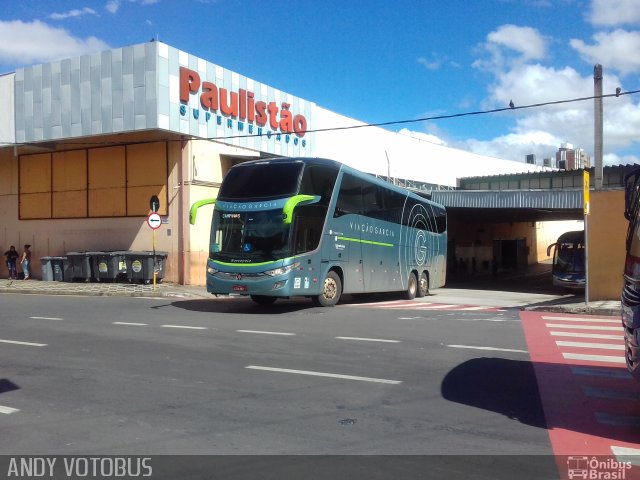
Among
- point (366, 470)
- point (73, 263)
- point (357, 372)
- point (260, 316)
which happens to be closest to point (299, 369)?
point (357, 372)

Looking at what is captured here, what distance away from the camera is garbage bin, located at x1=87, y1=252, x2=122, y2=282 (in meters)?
25.9

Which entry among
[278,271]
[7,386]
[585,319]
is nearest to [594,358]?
[585,319]

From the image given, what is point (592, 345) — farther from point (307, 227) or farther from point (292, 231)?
point (307, 227)

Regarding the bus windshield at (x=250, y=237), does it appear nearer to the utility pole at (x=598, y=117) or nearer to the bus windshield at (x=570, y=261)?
the utility pole at (x=598, y=117)

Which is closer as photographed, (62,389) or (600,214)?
(62,389)

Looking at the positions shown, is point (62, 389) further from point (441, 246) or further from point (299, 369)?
point (441, 246)

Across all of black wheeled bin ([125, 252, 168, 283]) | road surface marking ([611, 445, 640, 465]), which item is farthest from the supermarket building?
road surface marking ([611, 445, 640, 465])

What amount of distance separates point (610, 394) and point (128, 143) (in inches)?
923

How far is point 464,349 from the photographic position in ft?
34.8

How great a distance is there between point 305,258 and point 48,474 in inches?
454

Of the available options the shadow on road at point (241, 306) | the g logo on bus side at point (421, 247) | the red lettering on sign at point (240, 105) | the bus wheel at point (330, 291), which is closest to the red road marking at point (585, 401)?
the bus wheel at point (330, 291)

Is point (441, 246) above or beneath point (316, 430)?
above

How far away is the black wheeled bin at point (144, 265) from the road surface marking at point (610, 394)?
65.4 ft

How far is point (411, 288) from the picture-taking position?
23.4m
